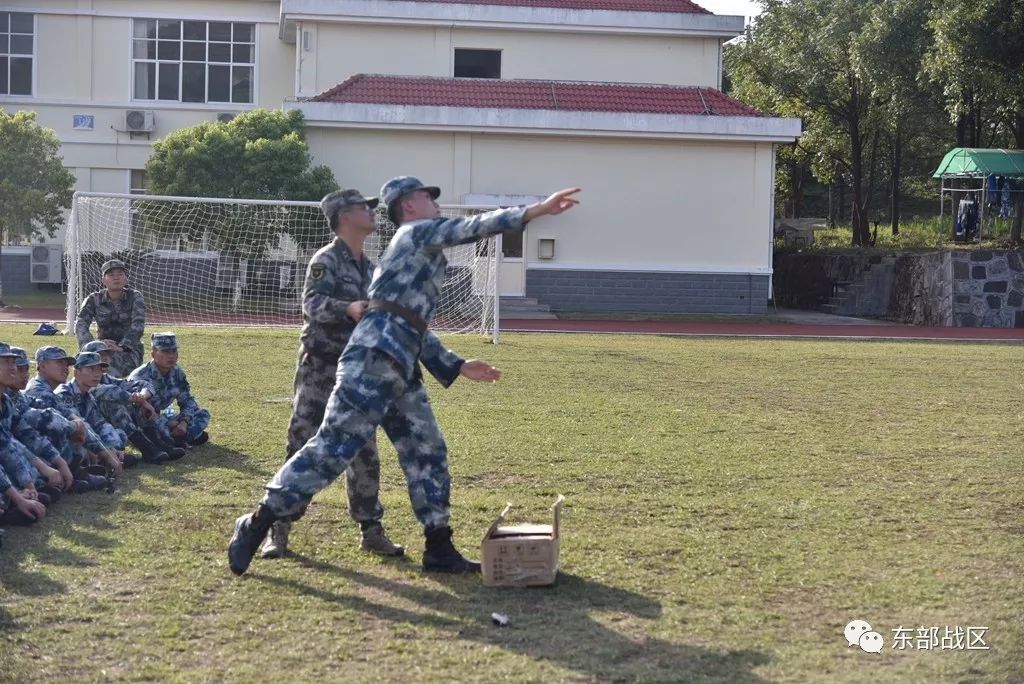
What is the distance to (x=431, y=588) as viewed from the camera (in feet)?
20.8

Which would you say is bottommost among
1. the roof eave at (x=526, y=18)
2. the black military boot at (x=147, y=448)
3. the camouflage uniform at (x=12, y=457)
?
the black military boot at (x=147, y=448)

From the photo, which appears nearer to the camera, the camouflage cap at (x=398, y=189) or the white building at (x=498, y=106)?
the camouflage cap at (x=398, y=189)

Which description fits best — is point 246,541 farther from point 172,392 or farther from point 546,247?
point 546,247

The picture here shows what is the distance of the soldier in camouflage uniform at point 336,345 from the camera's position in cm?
687

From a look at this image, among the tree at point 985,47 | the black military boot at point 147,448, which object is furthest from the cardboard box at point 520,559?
the tree at point 985,47

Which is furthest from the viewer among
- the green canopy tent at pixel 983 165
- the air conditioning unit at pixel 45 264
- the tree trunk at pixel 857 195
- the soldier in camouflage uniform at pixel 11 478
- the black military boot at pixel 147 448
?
the tree trunk at pixel 857 195

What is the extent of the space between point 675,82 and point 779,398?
21.2 m

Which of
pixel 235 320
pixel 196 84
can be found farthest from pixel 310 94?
pixel 235 320

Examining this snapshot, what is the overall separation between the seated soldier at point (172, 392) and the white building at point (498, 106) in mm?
20181

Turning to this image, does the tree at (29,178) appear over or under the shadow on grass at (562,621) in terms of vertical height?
over

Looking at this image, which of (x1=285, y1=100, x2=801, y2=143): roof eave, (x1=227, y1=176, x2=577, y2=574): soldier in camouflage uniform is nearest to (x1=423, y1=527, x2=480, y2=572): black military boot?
(x1=227, y1=176, x2=577, y2=574): soldier in camouflage uniform

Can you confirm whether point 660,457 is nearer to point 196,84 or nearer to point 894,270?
point 894,270

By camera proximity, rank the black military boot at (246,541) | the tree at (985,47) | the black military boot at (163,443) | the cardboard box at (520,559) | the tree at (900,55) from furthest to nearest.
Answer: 1. the tree at (900,55)
2. the tree at (985,47)
3. the black military boot at (163,443)
4. the black military boot at (246,541)
5. the cardboard box at (520,559)

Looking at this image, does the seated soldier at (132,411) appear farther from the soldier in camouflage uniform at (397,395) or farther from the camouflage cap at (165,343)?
the soldier in camouflage uniform at (397,395)
